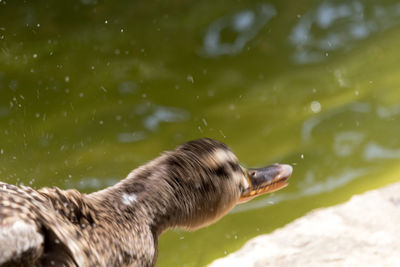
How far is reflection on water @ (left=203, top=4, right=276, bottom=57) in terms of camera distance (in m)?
1.66

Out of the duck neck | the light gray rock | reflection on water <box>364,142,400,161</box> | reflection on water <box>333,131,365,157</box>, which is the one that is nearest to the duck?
the duck neck

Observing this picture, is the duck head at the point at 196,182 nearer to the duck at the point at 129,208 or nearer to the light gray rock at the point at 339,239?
the duck at the point at 129,208

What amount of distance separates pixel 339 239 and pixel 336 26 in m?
0.74

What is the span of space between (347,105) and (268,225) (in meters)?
0.56

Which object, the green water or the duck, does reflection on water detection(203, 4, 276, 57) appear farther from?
the duck

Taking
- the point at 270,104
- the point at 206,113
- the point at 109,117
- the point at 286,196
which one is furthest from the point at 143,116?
the point at 286,196

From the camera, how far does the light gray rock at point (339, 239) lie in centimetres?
157

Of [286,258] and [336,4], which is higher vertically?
[336,4]

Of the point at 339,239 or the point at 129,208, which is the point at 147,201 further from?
the point at 339,239

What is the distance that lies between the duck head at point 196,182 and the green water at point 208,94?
368 millimetres

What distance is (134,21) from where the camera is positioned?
62.1 inches

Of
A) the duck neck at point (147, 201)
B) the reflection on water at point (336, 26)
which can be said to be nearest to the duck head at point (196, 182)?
the duck neck at point (147, 201)

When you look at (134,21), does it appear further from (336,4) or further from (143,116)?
(336,4)

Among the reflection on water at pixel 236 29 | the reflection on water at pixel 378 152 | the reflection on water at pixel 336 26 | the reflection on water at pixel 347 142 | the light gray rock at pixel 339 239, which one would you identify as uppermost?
the reflection on water at pixel 236 29
